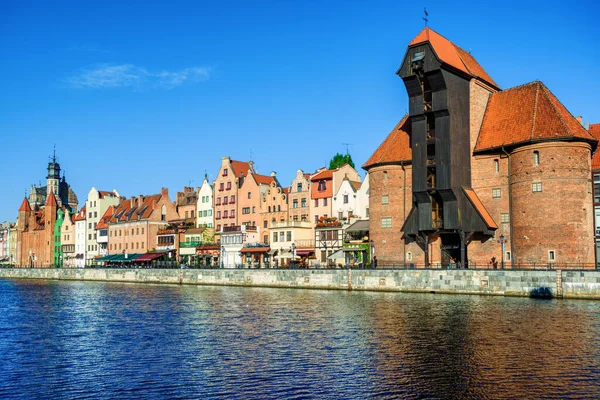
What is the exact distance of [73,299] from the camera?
5700cm

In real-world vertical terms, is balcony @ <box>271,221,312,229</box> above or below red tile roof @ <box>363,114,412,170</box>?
below

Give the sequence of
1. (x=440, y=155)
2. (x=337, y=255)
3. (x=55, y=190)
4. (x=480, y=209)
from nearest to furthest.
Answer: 1. (x=480, y=209)
2. (x=440, y=155)
3. (x=337, y=255)
4. (x=55, y=190)

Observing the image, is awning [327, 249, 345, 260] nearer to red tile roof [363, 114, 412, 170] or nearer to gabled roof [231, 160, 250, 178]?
red tile roof [363, 114, 412, 170]

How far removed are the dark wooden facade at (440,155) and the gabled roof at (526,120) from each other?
2394 millimetres

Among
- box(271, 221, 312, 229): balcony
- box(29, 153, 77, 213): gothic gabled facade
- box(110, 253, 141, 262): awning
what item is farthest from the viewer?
box(29, 153, 77, 213): gothic gabled facade

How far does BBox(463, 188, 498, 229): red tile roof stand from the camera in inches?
2130

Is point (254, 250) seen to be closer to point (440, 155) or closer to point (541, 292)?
point (440, 155)

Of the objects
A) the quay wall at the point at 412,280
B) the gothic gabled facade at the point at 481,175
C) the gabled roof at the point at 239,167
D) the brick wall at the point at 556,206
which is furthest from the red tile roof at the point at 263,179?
the brick wall at the point at 556,206

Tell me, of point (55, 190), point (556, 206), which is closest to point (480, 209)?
point (556, 206)

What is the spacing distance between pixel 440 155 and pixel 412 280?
11258mm

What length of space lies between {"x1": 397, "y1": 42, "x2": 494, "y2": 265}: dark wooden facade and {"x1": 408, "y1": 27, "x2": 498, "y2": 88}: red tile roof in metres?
0.56

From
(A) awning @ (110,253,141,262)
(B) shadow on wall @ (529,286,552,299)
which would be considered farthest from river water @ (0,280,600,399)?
(A) awning @ (110,253,141,262)

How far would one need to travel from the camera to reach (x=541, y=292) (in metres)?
46.5

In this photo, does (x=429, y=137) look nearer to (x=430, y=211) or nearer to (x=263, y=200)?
(x=430, y=211)
